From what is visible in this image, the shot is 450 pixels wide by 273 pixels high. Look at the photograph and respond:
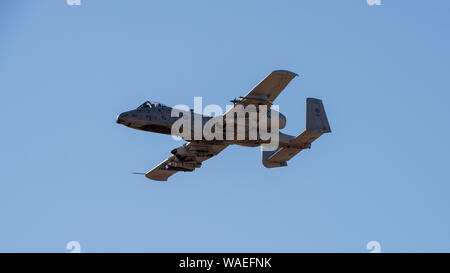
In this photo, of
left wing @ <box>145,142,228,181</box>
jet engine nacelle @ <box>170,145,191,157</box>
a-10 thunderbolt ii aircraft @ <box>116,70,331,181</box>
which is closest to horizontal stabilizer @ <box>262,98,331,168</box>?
a-10 thunderbolt ii aircraft @ <box>116,70,331,181</box>

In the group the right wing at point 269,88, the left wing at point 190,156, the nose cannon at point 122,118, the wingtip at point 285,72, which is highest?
the wingtip at point 285,72

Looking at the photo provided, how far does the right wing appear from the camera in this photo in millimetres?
45844

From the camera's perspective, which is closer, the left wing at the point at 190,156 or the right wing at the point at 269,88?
the right wing at the point at 269,88

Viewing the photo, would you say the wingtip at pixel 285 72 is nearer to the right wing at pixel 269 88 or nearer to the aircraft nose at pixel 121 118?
the right wing at pixel 269 88

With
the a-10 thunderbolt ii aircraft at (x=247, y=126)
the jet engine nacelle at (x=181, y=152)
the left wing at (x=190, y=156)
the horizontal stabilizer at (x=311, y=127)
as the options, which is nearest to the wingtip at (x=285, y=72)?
the a-10 thunderbolt ii aircraft at (x=247, y=126)

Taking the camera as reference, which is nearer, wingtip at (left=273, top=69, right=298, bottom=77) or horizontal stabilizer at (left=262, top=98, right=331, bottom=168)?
wingtip at (left=273, top=69, right=298, bottom=77)

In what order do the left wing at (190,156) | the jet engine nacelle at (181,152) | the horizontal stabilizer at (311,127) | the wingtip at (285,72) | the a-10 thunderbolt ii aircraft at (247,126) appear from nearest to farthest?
the wingtip at (285,72) → the a-10 thunderbolt ii aircraft at (247,126) → the horizontal stabilizer at (311,127) → the left wing at (190,156) → the jet engine nacelle at (181,152)

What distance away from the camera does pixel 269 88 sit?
153ft

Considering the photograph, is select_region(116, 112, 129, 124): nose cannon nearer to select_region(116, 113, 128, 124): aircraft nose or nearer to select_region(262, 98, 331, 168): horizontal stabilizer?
select_region(116, 113, 128, 124): aircraft nose

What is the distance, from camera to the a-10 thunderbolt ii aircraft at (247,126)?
4691 cm

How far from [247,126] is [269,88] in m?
3.47
